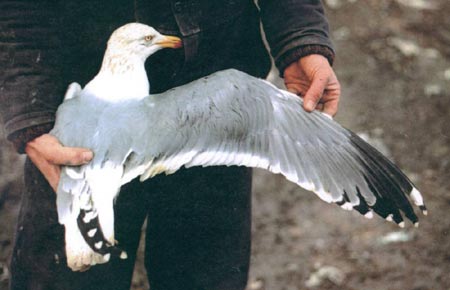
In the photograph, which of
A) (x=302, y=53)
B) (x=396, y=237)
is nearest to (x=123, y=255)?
(x=302, y=53)

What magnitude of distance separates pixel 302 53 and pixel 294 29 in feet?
0.15

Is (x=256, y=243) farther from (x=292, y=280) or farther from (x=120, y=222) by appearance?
(x=120, y=222)

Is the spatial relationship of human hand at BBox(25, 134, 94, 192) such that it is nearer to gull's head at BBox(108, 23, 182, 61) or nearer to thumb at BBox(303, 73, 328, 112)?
gull's head at BBox(108, 23, 182, 61)

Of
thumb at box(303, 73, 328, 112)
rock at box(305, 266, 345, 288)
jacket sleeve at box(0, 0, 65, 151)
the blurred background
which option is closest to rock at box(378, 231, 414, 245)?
the blurred background

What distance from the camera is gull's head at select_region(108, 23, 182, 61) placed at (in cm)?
123

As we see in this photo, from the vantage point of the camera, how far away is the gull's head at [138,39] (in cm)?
123

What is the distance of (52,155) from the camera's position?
46.3 inches

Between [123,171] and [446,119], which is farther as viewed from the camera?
[446,119]

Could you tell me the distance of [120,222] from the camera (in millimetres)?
1302

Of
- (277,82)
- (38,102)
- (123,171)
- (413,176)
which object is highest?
(38,102)

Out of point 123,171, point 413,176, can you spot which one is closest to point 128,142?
point 123,171

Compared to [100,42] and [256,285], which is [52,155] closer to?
[100,42]

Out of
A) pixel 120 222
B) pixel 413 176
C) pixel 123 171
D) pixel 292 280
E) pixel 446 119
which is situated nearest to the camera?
pixel 123 171

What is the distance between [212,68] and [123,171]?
0.25m
